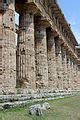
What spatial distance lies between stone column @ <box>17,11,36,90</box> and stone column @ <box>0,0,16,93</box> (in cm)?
450

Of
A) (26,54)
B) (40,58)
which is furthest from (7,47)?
(40,58)

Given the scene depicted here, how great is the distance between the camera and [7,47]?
16.6 m

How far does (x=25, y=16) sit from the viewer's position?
22234 millimetres

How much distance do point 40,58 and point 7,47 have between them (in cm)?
930

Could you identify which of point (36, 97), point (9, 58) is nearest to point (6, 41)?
point (9, 58)

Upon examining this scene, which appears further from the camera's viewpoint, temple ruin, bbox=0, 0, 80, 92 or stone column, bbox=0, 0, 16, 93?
temple ruin, bbox=0, 0, 80, 92

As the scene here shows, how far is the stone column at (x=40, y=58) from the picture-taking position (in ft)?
83.1

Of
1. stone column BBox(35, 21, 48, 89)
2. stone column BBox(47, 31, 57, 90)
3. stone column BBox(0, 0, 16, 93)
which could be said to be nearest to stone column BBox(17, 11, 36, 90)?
stone column BBox(35, 21, 48, 89)

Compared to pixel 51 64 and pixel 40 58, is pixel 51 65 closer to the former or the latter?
pixel 51 64

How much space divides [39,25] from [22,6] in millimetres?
4695

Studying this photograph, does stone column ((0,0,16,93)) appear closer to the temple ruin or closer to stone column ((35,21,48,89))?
the temple ruin

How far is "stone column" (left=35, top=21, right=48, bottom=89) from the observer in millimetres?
25319

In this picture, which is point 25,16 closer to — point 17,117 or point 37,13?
point 37,13

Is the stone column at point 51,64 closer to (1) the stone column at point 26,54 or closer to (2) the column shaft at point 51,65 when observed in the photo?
(2) the column shaft at point 51,65
